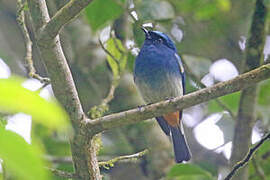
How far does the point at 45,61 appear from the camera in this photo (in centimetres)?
217

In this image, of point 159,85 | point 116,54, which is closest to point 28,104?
point 116,54

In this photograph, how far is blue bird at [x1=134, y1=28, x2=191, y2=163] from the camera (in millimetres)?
3957

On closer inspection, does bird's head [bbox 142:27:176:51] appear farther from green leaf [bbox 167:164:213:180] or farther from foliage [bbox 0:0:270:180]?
green leaf [bbox 167:164:213:180]

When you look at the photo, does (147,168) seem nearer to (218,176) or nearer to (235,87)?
(218,176)

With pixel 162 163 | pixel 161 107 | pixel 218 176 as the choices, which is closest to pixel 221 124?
pixel 218 176

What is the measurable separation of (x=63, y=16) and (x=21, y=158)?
4.95 ft

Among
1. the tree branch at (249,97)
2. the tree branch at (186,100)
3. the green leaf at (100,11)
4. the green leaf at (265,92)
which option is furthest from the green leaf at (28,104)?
the green leaf at (265,92)

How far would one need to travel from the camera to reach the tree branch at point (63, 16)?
6.40ft

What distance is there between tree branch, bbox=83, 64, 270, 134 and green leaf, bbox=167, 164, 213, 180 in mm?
1344

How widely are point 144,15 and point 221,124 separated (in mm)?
1386

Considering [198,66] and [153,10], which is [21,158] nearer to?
[153,10]

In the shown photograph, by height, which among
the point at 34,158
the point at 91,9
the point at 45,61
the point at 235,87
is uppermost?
the point at 91,9

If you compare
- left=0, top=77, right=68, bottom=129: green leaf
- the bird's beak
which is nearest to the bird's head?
the bird's beak

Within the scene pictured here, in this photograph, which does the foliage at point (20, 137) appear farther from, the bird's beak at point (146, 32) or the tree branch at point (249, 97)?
the bird's beak at point (146, 32)
